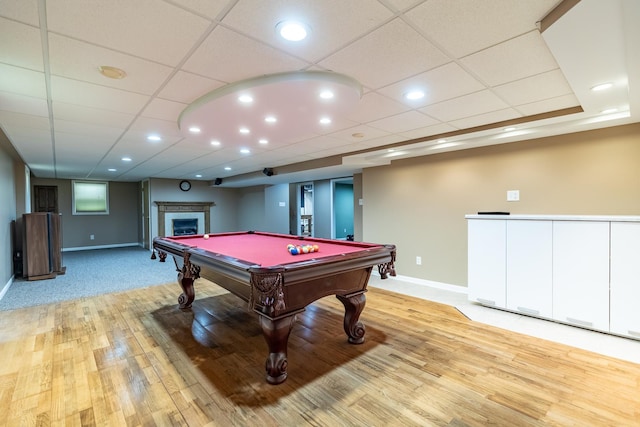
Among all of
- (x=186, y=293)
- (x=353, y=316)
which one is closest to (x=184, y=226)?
(x=186, y=293)

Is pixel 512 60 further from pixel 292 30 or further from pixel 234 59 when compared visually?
pixel 234 59

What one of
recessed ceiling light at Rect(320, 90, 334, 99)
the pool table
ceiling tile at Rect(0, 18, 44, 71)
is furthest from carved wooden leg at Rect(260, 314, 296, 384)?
ceiling tile at Rect(0, 18, 44, 71)

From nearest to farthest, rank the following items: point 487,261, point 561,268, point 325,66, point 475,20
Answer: point 475,20 < point 325,66 < point 561,268 < point 487,261

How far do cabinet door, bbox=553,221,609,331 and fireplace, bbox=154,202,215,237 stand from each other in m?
8.64

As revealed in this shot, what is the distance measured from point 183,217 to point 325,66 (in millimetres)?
8090

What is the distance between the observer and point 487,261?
3484mm

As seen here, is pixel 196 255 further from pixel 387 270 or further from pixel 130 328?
pixel 387 270

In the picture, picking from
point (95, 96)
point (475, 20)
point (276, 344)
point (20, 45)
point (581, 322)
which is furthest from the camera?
point (581, 322)

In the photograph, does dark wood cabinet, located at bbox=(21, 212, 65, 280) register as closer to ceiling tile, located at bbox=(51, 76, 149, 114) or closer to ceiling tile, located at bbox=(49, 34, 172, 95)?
ceiling tile, located at bbox=(51, 76, 149, 114)

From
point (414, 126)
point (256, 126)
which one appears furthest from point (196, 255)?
point (414, 126)

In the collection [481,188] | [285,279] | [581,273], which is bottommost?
[581,273]

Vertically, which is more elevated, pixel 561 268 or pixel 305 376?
pixel 561 268

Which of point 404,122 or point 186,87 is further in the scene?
point 404,122

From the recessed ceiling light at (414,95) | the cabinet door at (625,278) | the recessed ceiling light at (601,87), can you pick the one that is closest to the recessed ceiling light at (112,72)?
the recessed ceiling light at (414,95)
